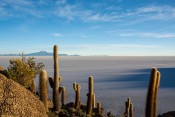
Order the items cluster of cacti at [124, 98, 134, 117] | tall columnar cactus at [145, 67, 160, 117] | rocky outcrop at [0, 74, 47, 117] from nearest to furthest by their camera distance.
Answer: rocky outcrop at [0, 74, 47, 117] → tall columnar cactus at [145, 67, 160, 117] → cluster of cacti at [124, 98, 134, 117]

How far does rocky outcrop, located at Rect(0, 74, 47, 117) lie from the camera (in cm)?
1053

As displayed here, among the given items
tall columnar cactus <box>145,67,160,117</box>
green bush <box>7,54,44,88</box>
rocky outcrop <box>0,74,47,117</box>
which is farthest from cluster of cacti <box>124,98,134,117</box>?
rocky outcrop <box>0,74,47,117</box>

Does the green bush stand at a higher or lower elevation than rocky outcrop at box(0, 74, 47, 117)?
higher

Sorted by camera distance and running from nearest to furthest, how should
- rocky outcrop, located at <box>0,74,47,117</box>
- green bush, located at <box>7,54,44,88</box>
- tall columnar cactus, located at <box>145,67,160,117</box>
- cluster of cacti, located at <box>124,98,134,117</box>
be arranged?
rocky outcrop, located at <box>0,74,47,117</box> < tall columnar cactus, located at <box>145,67,160,117</box> < green bush, located at <box>7,54,44,88</box> < cluster of cacti, located at <box>124,98,134,117</box>

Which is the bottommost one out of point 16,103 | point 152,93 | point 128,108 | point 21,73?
point 128,108

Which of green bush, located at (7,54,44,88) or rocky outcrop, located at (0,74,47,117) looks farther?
green bush, located at (7,54,44,88)

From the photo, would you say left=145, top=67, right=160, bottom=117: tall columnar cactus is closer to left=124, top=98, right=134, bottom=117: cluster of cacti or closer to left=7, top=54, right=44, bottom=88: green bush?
left=124, top=98, right=134, bottom=117: cluster of cacti

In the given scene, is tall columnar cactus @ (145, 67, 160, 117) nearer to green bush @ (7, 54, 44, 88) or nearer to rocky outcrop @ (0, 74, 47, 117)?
rocky outcrop @ (0, 74, 47, 117)

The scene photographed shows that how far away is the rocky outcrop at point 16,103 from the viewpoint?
1053 cm

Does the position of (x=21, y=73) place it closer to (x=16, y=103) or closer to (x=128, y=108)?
(x=16, y=103)

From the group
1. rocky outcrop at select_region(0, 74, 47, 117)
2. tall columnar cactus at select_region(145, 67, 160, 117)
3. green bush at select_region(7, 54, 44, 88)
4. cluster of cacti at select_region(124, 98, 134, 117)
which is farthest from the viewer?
cluster of cacti at select_region(124, 98, 134, 117)

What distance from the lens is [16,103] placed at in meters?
10.9

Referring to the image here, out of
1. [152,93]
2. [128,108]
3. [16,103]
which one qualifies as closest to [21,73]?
[16,103]

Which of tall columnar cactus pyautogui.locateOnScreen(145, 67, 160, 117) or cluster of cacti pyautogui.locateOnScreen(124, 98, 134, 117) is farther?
cluster of cacti pyautogui.locateOnScreen(124, 98, 134, 117)
